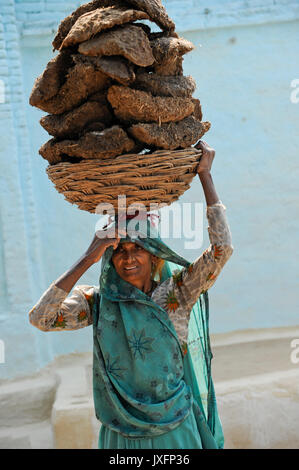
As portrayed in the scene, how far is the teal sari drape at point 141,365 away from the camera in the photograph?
212 centimetres

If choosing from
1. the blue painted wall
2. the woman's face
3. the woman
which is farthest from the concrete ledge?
the woman's face

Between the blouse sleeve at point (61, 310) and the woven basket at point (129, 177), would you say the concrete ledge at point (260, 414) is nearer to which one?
the blouse sleeve at point (61, 310)

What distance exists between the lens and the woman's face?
2219 millimetres

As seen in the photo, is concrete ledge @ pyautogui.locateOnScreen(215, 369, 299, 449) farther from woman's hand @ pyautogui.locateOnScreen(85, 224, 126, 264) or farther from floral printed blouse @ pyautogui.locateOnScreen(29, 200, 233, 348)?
woman's hand @ pyautogui.locateOnScreen(85, 224, 126, 264)

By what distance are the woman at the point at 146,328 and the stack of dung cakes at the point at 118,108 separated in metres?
0.19

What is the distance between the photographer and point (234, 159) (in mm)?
5258

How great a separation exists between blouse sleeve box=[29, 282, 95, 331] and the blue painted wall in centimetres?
261

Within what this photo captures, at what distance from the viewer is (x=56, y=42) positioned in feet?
6.95

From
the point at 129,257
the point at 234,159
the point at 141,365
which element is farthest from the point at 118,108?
the point at 234,159

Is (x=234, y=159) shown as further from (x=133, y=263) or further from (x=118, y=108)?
(x=118, y=108)

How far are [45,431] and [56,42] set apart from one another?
3.09 metres

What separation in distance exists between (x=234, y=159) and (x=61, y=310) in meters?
3.40

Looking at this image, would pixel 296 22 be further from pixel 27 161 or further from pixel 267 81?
pixel 27 161

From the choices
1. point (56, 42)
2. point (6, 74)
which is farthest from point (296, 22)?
point (56, 42)
